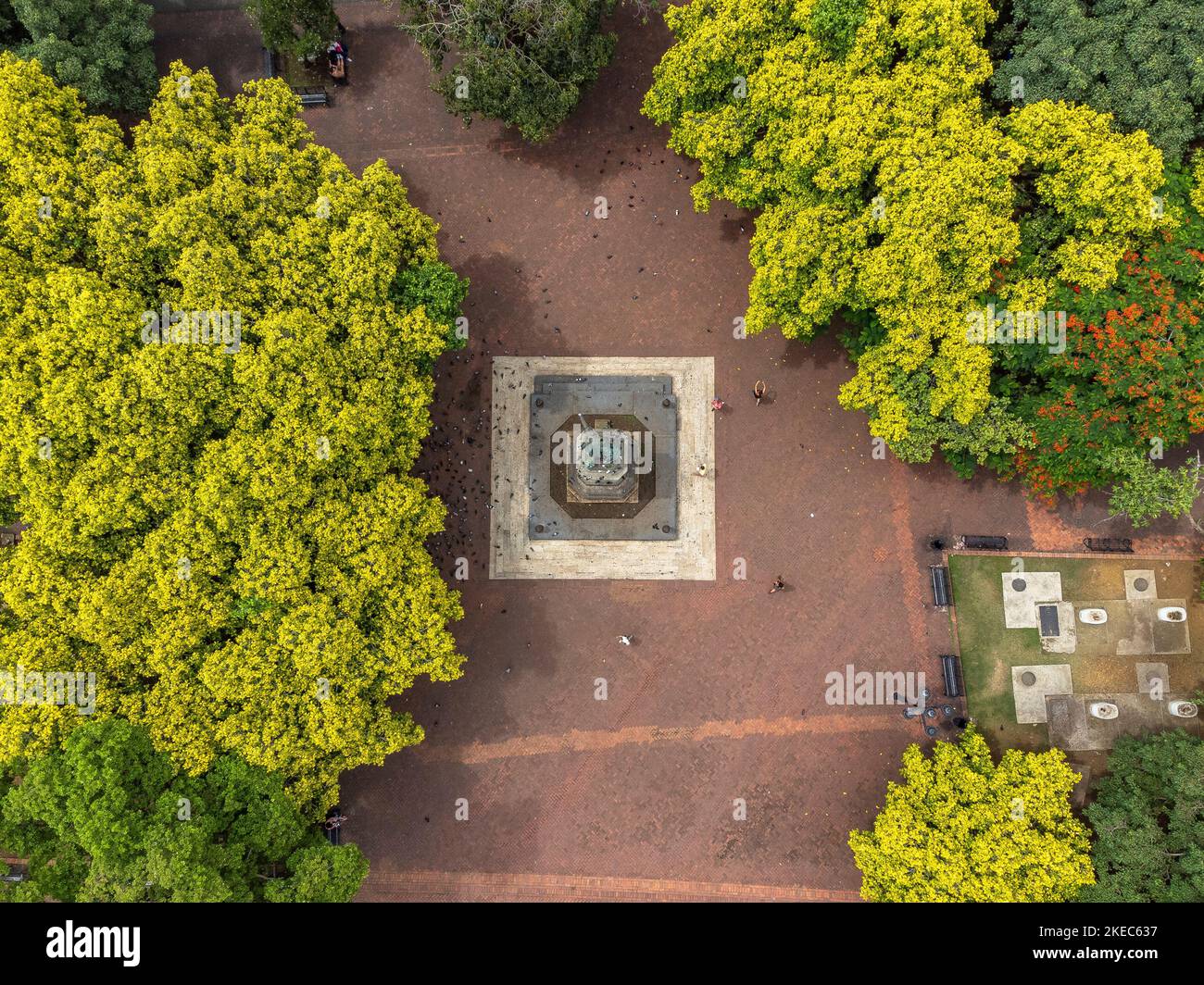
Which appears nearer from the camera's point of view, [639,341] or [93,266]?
[93,266]

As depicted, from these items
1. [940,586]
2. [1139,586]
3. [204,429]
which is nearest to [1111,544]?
[1139,586]

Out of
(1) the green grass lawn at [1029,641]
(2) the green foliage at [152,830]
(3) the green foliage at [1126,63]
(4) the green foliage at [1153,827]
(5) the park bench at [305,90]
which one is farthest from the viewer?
(5) the park bench at [305,90]

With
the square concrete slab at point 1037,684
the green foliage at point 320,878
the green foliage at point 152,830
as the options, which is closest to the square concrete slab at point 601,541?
the green foliage at point 320,878

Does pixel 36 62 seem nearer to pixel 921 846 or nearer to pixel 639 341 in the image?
pixel 639 341

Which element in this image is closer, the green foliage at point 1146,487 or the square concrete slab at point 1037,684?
the green foliage at point 1146,487

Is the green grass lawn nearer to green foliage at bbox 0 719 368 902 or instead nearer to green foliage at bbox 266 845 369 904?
green foliage at bbox 266 845 369 904

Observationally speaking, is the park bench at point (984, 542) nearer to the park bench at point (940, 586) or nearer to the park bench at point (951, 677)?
the park bench at point (940, 586)
